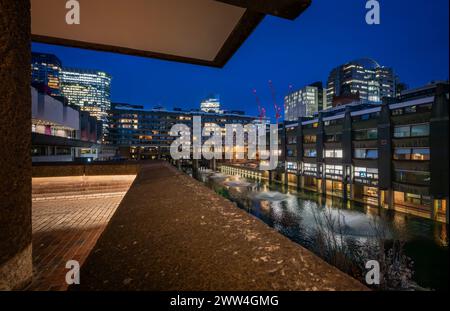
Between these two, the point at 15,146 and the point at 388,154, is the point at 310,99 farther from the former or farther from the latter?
the point at 15,146

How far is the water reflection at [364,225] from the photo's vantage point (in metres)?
12.8

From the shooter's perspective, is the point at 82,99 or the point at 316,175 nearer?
the point at 316,175

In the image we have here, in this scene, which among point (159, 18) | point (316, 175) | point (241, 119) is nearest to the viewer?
point (159, 18)

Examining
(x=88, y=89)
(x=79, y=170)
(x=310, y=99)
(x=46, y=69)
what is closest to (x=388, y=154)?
(x=79, y=170)

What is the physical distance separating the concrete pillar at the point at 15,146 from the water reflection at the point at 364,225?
10.5 m

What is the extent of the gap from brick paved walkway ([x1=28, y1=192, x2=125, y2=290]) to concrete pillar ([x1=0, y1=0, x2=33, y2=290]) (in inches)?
20.9

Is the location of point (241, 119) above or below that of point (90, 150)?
above

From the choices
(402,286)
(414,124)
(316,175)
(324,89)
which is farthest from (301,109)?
(402,286)

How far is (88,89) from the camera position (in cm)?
16475

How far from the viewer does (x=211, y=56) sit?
4.52 metres

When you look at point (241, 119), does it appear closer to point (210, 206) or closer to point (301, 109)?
point (301, 109)
